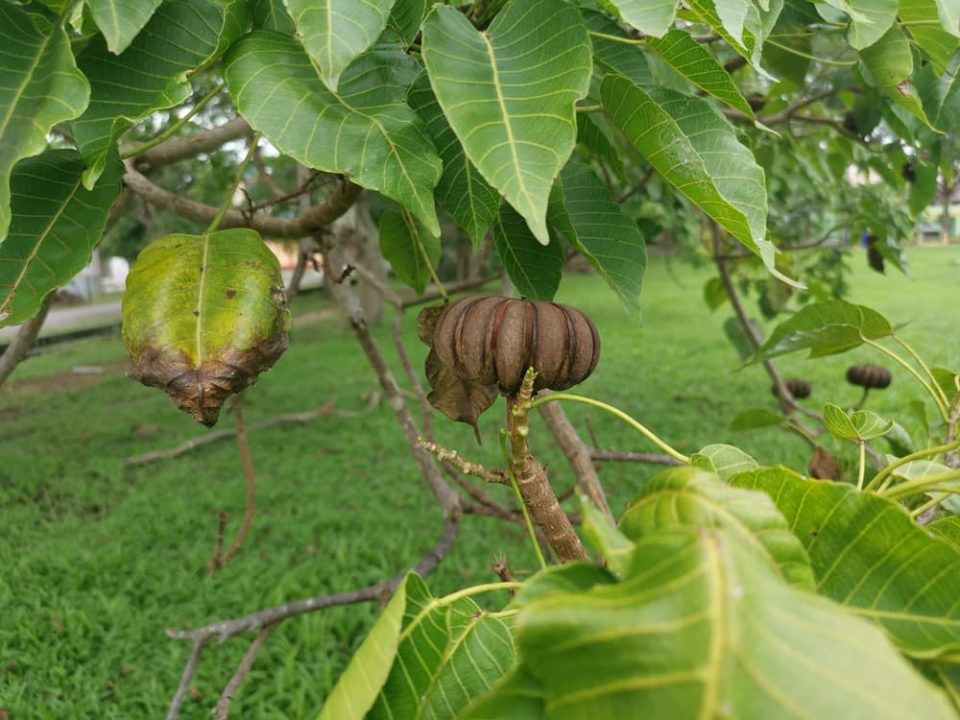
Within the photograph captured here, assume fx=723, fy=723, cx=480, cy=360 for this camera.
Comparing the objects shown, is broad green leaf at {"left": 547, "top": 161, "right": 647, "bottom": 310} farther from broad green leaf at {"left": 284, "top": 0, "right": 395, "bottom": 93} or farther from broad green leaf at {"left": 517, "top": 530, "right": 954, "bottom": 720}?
broad green leaf at {"left": 517, "top": 530, "right": 954, "bottom": 720}

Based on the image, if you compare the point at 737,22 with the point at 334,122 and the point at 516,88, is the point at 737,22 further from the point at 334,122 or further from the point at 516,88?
the point at 334,122

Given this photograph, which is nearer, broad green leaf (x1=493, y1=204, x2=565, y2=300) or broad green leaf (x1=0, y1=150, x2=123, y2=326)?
broad green leaf (x1=0, y1=150, x2=123, y2=326)

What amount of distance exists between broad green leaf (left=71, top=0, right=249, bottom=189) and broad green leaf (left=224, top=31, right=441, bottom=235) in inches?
1.5

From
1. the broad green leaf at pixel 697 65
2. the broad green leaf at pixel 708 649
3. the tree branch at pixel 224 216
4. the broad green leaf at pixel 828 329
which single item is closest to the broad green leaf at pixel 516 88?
the broad green leaf at pixel 697 65

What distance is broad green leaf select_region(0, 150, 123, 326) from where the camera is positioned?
797mm

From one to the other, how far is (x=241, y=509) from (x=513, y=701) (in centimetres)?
419

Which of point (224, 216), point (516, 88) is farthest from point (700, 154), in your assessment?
point (224, 216)

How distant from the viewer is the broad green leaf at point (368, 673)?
587 mm

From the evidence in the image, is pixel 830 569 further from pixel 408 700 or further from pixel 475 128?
pixel 475 128

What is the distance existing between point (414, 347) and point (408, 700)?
26.1 feet

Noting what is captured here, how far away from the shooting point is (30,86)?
0.68 metres

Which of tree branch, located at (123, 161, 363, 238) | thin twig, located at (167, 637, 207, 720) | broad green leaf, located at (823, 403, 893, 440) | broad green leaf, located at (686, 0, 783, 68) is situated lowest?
thin twig, located at (167, 637, 207, 720)

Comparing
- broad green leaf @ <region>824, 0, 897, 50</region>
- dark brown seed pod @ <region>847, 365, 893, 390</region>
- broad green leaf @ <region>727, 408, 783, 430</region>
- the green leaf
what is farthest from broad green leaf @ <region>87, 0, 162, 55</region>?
dark brown seed pod @ <region>847, 365, 893, 390</region>

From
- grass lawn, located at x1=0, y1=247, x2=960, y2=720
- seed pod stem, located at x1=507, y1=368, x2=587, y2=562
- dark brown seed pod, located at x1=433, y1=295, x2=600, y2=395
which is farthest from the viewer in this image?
grass lawn, located at x1=0, y1=247, x2=960, y2=720
